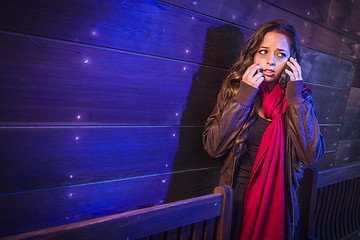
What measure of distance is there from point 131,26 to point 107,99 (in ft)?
1.04

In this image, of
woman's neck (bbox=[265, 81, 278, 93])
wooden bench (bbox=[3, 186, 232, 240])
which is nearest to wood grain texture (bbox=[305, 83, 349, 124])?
woman's neck (bbox=[265, 81, 278, 93])

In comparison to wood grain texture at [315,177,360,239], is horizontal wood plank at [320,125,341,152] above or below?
above

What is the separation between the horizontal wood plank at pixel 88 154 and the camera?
87 centimetres

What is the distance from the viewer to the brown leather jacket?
1.12 m

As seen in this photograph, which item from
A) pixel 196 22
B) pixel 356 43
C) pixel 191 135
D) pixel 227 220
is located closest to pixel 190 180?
pixel 191 135

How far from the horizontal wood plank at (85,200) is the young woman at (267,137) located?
27 centimetres

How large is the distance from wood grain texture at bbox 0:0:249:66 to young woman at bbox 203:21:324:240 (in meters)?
0.19

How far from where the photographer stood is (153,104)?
3.77 feet

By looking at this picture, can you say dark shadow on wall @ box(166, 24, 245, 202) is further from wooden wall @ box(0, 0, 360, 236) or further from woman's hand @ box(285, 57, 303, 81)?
woman's hand @ box(285, 57, 303, 81)

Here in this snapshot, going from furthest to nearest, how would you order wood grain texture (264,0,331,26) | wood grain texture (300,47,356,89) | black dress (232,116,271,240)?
wood grain texture (300,47,356,89) < wood grain texture (264,0,331,26) < black dress (232,116,271,240)

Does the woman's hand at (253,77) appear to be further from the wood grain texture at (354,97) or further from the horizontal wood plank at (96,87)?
the wood grain texture at (354,97)

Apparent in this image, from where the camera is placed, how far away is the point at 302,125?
1.15 metres

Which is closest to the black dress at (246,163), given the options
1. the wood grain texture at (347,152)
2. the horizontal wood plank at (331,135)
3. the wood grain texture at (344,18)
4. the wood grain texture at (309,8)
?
the wood grain texture at (309,8)

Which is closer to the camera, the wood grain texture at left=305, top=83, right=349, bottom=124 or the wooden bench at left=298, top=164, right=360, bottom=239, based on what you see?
the wooden bench at left=298, top=164, right=360, bottom=239
